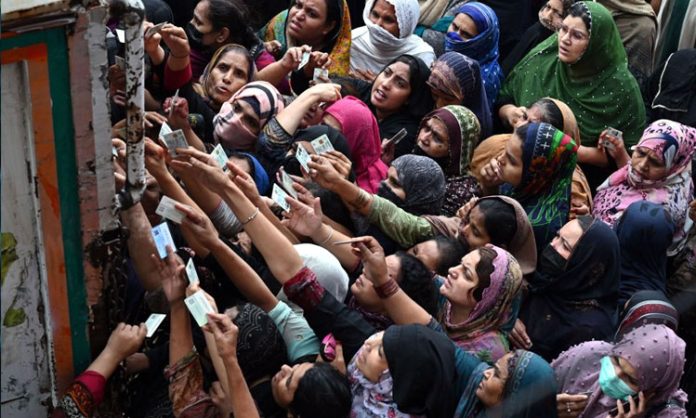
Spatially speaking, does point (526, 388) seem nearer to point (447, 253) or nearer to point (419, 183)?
point (447, 253)

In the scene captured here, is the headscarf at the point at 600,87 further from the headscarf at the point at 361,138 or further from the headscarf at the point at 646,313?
the headscarf at the point at 646,313

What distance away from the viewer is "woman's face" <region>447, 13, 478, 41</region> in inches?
234

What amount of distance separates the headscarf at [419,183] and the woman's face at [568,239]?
2.05 feet

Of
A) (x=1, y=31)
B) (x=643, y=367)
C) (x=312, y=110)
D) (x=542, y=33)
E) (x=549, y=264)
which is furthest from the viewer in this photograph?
(x=542, y=33)

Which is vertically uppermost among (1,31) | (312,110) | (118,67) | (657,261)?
(1,31)

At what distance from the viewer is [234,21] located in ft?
18.2

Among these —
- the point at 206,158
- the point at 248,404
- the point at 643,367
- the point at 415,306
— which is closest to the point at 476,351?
the point at 415,306

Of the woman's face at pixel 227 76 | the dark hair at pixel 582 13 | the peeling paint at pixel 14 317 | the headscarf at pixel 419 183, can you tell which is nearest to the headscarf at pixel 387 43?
the dark hair at pixel 582 13

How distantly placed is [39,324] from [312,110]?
2503 mm

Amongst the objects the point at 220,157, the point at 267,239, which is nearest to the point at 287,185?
the point at 220,157

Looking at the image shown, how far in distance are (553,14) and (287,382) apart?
3.64 meters

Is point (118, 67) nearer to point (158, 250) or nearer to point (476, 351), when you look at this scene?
point (158, 250)

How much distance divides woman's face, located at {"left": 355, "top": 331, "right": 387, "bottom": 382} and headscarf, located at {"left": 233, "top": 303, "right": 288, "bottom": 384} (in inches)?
11.8

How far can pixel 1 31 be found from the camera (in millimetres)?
2328
